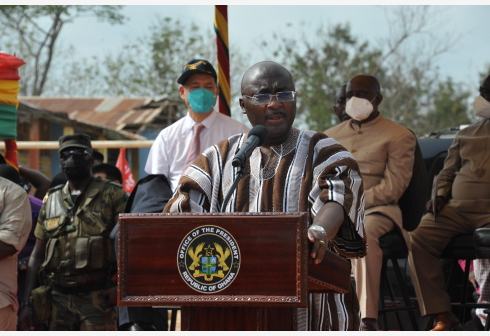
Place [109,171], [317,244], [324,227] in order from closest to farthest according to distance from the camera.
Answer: [317,244]
[324,227]
[109,171]

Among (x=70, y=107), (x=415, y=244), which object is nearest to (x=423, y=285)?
(x=415, y=244)

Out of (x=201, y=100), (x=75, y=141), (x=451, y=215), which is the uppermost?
(x=201, y=100)

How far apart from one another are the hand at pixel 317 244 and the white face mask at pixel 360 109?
11.9 ft

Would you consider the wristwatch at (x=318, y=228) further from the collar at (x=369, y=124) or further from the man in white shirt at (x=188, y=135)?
the collar at (x=369, y=124)

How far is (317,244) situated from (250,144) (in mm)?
540

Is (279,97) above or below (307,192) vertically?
above

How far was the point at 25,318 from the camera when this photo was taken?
20.7 ft

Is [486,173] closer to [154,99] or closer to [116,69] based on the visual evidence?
[154,99]

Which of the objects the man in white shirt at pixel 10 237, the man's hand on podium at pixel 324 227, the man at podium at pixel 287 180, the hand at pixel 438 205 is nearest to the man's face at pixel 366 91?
the hand at pixel 438 205

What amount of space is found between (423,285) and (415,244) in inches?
13.3

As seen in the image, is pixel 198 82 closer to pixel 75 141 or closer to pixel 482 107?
pixel 75 141

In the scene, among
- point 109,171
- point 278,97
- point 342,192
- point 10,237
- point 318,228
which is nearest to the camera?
point 318,228

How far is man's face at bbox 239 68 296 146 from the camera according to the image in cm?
336

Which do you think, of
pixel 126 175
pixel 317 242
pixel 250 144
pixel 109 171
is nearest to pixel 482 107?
pixel 250 144
